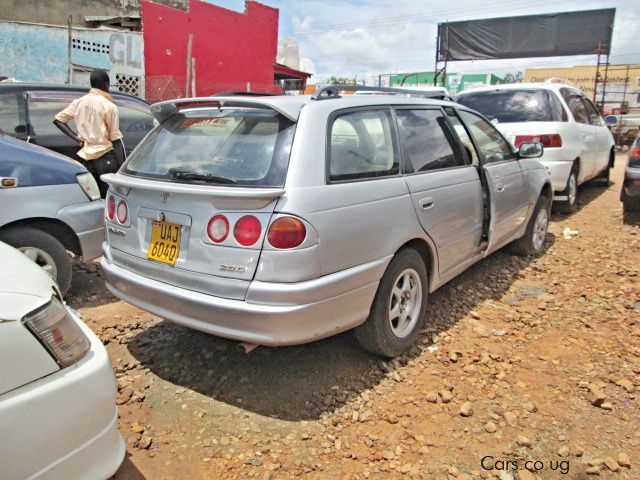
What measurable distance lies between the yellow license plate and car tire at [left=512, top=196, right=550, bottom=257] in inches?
151

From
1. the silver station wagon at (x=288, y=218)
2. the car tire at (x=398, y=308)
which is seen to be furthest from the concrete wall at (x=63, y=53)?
the car tire at (x=398, y=308)

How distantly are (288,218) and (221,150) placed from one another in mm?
659

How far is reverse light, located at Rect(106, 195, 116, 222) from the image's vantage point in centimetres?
314

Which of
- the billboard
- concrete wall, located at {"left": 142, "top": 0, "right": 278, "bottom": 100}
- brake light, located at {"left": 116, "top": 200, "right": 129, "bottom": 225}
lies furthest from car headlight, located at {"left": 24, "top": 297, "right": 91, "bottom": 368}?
the billboard

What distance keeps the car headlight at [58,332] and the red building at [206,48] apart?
38.6ft

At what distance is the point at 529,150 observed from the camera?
4820mm

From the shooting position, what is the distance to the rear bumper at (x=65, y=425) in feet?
4.83

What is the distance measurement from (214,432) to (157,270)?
920 mm

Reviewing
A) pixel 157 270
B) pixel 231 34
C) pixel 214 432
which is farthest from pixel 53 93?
pixel 231 34

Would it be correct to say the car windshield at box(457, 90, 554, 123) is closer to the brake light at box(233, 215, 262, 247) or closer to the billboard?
the brake light at box(233, 215, 262, 247)

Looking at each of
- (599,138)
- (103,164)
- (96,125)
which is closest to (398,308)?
(103,164)

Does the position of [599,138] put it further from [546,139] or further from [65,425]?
[65,425]


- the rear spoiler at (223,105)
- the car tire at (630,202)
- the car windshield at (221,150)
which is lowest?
the car tire at (630,202)

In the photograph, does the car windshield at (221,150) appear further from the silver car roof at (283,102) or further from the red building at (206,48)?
the red building at (206,48)
